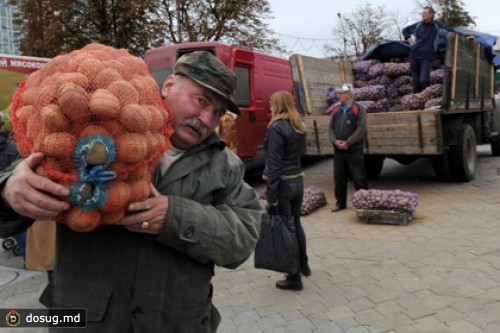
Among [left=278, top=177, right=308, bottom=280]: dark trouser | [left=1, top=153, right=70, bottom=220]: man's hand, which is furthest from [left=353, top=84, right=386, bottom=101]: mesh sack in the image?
[left=1, top=153, right=70, bottom=220]: man's hand

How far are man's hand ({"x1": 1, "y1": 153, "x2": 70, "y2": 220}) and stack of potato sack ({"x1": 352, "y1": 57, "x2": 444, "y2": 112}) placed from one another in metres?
7.92

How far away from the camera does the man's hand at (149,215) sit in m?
1.41

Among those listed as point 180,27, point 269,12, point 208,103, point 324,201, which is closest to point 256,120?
point 324,201

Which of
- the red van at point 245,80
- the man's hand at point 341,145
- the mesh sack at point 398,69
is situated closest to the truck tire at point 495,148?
the mesh sack at point 398,69

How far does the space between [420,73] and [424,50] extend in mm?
437

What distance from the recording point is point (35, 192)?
50.6 inches

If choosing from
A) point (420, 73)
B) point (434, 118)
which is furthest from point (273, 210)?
point (420, 73)

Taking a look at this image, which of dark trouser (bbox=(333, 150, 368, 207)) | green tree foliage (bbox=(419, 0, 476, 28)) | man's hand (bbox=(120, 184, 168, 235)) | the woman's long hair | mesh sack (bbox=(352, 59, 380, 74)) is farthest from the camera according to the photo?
green tree foliage (bbox=(419, 0, 476, 28))

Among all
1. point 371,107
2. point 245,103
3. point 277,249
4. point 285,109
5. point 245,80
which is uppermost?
point 245,80

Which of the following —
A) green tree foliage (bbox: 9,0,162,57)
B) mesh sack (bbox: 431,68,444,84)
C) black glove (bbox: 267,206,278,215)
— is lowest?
black glove (bbox: 267,206,278,215)

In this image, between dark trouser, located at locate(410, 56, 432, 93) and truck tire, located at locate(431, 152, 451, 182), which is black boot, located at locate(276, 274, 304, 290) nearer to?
truck tire, located at locate(431, 152, 451, 182)

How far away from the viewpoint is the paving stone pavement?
3713mm

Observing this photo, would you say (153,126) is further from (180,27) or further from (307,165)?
(180,27)

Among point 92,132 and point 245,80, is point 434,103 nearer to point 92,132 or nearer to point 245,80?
point 245,80
